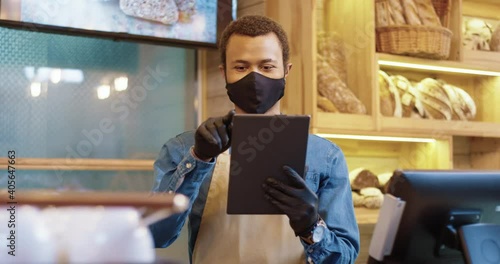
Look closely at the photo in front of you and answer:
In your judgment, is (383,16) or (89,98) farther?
(383,16)

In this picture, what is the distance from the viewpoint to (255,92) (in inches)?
65.3

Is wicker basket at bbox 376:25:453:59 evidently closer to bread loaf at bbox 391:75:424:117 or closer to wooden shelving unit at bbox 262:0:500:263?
wooden shelving unit at bbox 262:0:500:263

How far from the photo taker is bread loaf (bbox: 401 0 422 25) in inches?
122

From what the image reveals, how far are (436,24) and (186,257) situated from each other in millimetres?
1671

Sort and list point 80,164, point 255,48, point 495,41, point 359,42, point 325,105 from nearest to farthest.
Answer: point 255,48, point 80,164, point 325,105, point 359,42, point 495,41

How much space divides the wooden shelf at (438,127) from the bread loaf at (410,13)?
1.58 ft

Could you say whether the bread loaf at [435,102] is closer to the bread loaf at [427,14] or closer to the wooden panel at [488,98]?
the bread loaf at [427,14]

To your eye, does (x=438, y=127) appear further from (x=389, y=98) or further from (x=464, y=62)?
(x=464, y=62)

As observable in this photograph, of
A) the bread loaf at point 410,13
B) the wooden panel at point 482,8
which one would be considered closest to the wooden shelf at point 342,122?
the bread loaf at point 410,13

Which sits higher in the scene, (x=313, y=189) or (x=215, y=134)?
(x=215, y=134)

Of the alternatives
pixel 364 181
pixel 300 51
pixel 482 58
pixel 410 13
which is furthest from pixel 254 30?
pixel 482 58

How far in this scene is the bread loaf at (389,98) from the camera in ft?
10.0

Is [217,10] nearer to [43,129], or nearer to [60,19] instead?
[60,19]

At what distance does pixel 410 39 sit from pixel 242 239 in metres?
1.72
